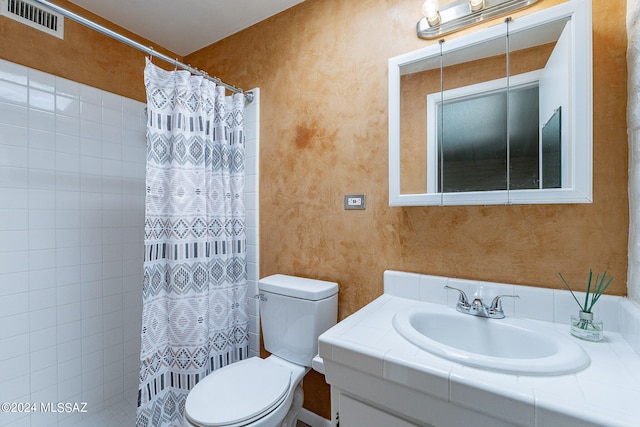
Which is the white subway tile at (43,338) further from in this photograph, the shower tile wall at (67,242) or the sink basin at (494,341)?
the sink basin at (494,341)

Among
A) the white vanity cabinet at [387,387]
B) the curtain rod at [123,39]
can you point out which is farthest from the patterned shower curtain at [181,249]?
the white vanity cabinet at [387,387]

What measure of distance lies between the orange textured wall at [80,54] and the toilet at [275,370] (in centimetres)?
169

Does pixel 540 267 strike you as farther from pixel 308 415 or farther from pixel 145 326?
pixel 145 326

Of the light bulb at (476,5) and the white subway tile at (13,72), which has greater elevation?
the light bulb at (476,5)

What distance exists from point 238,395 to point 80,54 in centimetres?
213

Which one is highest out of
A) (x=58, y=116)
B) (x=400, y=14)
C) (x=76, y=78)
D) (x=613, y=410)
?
(x=400, y=14)

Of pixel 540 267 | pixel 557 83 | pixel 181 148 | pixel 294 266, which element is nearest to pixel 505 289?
pixel 540 267

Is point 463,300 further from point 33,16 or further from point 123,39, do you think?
point 33,16

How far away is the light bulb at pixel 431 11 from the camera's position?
3.92 feet

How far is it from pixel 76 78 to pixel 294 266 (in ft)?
5.71

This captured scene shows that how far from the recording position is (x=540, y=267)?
3.54ft

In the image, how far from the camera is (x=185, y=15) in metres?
1.79

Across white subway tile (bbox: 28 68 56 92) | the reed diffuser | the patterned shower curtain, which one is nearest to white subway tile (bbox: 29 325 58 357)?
the patterned shower curtain

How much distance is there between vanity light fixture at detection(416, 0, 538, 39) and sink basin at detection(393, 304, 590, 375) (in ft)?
3.90
